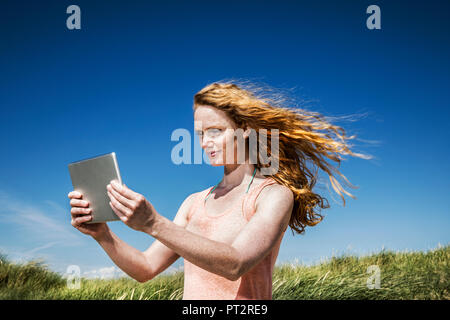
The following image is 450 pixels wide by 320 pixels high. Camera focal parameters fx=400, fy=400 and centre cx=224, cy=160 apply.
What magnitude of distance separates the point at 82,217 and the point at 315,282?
185 inches

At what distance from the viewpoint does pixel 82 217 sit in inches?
95.7

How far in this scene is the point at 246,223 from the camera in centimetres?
246

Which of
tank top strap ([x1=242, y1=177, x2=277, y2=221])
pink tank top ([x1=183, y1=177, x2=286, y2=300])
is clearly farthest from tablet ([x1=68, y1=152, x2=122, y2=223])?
tank top strap ([x1=242, y1=177, x2=277, y2=221])

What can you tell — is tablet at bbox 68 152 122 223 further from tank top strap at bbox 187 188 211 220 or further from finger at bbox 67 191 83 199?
tank top strap at bbox 187 188 211 220

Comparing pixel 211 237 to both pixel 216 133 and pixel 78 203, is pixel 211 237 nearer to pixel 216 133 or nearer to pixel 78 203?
pixel 216 133

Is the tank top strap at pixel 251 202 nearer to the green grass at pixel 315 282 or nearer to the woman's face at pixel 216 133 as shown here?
the woman's face at pixel 216 133

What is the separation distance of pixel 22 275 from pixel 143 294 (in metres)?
1.81

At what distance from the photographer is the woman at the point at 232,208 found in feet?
6.56

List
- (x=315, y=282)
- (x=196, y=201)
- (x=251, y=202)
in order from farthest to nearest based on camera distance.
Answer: (x=315, y=282), (x=196, y=201), (x=251, y=202)

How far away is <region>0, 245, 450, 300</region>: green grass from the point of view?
5.69 meters

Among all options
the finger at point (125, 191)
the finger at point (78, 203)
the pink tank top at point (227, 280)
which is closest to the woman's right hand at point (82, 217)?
the finger at point (78, 203)

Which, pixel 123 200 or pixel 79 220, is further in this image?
pixel 79 220

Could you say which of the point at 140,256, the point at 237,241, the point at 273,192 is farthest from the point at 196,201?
the point at 237,241
